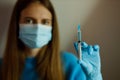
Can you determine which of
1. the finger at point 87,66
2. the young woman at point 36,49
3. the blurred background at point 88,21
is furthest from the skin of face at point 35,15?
the finger at point 87,66

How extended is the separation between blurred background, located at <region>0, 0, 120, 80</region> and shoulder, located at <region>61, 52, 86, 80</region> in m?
0.15

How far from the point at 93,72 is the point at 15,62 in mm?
453

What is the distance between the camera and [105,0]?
144 cm

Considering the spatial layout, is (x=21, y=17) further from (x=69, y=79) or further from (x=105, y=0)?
(x=105, y=0)

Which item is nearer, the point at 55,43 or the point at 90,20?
the point at 55,43

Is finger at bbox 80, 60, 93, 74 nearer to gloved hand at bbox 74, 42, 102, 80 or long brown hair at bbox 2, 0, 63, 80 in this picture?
gloved hand at bbox 74, 42, 102, 80

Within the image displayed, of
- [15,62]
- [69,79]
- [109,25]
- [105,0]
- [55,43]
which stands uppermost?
[105,0]

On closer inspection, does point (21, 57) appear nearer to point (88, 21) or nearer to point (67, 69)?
point (67, 69)

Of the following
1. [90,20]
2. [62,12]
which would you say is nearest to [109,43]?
[90,20]

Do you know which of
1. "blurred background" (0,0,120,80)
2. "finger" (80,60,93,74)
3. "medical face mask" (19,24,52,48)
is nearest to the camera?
"medical face mask" (19,24,52,48)

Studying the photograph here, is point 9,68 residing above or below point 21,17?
below

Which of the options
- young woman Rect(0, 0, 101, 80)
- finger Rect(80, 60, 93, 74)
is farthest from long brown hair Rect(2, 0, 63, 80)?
finger Rect(80, 60, 93, 74)

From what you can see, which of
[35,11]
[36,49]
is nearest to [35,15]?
[35,11]

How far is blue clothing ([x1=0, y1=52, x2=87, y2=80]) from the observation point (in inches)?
49.8
